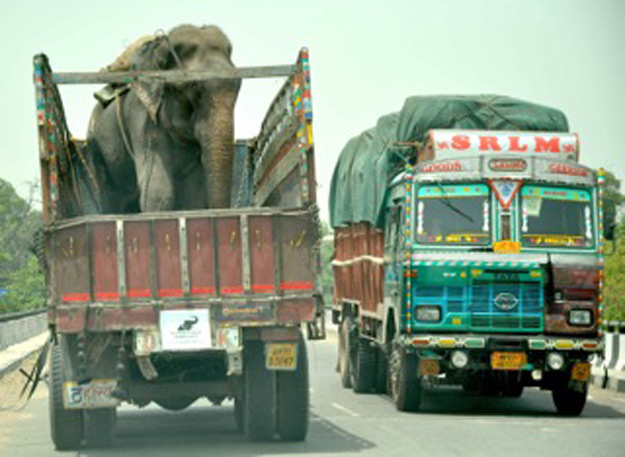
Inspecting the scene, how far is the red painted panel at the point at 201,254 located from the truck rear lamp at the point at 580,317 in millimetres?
5970

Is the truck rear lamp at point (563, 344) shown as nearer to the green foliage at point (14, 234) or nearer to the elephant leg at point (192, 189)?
the elephant leg at point (192, 189)

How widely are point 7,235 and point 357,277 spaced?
9675 centimetres

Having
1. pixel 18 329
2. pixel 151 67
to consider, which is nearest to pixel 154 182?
pixel 151 67

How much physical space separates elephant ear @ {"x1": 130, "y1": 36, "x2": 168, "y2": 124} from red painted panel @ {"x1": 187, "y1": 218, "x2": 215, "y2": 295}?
220 cm

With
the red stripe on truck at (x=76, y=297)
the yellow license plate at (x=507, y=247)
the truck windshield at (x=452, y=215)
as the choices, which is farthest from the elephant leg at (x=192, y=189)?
the yellow license plate at (x=507, y=247)

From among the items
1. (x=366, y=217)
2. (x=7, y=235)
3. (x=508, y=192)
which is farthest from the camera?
(x=7, y=235)

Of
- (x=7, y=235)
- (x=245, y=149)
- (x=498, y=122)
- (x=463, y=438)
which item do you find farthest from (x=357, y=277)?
(x=7, y=235)

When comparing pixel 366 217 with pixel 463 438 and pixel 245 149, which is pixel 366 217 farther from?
pixel 463 438

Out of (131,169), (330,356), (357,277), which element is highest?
(131,169)

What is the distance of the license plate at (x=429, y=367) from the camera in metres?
16.1

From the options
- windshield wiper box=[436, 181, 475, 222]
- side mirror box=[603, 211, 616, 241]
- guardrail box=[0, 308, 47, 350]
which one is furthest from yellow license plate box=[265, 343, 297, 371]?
guardrail box=[0, 308, 47, 350]

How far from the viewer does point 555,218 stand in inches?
645

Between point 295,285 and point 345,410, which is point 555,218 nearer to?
point 345,410

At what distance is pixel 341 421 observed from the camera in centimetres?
1552
